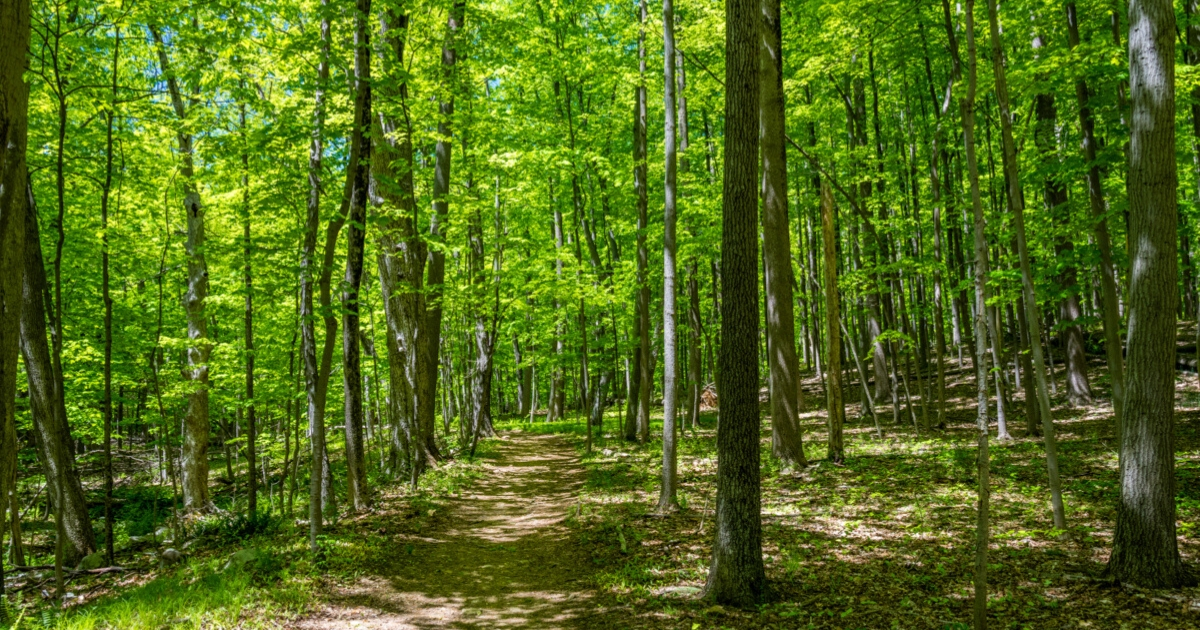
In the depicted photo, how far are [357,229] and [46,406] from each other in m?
5.35

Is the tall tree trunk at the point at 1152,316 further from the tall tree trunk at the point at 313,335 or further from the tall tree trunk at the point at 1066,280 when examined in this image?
the tall tree trunk at the point at 313,335

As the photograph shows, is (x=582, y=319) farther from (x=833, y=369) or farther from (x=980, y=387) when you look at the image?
(x=980, y=387)

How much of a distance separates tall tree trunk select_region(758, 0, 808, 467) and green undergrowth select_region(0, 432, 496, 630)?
239 inches

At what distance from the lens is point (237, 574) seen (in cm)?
660

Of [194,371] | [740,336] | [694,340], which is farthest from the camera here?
[694,340]

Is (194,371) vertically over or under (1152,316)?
under

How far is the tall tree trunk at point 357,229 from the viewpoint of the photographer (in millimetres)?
8281

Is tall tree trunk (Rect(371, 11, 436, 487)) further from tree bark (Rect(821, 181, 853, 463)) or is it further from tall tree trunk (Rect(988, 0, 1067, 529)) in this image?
tall tree trunk (Rect(988, 0, 1067, 529))

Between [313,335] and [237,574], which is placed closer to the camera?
[237,574]

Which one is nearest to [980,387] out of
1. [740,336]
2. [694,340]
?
[740,336]

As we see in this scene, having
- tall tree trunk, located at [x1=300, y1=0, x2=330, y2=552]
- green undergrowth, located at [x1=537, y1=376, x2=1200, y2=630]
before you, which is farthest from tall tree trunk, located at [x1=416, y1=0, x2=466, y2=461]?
green undergrowth, located at [x1=537, y1=376, x2=1200, y2=630]

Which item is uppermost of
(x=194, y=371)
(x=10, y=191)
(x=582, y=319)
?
(x=10, y=191)

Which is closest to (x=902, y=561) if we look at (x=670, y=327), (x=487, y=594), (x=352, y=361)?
(x=670, y=327)

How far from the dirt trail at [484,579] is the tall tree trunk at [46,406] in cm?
488
